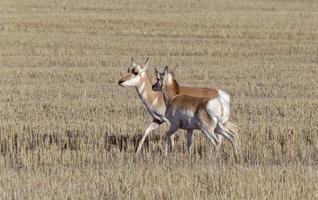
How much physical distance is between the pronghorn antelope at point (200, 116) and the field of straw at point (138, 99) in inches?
12.2

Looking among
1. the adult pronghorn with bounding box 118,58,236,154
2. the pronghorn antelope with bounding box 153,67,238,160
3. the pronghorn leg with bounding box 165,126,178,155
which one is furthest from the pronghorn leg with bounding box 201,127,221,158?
the adult pronghorn with bounding box 118,58,236,154

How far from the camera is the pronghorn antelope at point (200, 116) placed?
12422 mm

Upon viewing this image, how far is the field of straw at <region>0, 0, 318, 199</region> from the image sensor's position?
9.78 meters

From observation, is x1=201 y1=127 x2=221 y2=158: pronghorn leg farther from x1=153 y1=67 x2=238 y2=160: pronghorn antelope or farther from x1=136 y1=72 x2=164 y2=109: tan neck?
x1=136 y1=72 x2=164 y2=109: tan neck

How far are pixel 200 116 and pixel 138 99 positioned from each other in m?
6.52

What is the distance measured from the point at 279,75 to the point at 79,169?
13460 mm

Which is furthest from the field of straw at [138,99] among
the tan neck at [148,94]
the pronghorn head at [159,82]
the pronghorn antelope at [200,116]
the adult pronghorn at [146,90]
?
the pronghorn head at [159,82]

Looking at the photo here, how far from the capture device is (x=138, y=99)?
18844 millimetres

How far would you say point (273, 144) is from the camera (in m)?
13.2

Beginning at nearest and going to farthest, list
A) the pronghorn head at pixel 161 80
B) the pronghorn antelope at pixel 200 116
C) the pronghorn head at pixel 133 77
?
1. the pronghorn antelope at pixel 200 116
2. the pronghorn head at pixel 161 80
3. the pronghorn head at pixel 133 77

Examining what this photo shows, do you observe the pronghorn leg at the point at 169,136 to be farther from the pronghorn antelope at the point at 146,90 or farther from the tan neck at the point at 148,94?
the tan neck at the point at 148,94

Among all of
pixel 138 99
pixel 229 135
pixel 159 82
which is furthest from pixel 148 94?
pixel 138 99

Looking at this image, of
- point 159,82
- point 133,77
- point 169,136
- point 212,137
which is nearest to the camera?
point 212,137

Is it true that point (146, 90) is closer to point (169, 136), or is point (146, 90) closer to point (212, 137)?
point (169, 136)
